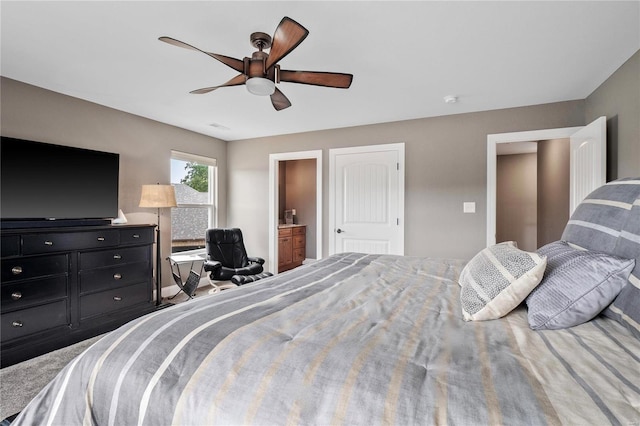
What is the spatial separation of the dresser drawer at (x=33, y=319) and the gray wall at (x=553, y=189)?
17.6 ft

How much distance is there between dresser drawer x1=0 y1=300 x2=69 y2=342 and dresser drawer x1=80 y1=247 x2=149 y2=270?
1.25ft

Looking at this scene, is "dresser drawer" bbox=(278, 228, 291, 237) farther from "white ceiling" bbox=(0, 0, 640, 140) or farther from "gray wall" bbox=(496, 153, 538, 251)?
"gray wall" bbox=(496, 153, 538, 251)

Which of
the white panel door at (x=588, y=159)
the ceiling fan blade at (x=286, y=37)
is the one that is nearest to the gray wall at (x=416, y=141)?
the white panel door at (x=588, y=159)

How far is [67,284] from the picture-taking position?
275cm

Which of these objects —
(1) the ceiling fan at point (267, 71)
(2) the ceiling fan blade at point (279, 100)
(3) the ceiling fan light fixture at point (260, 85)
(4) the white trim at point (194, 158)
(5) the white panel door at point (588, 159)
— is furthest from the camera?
(4) the white trim at point (194, 158)

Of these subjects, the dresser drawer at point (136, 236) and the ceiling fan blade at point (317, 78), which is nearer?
the ceiling fan blade at point (317, 78)

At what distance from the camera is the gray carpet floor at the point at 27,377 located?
194 cm

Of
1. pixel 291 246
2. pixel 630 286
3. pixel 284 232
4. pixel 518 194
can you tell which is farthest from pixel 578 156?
pixel 291 246

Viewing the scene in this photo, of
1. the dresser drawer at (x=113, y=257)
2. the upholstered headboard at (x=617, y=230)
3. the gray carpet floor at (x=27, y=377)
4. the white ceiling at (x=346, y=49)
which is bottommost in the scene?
the gray carpet floor at (x=27, y=377)

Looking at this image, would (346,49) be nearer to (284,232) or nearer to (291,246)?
(284,232)

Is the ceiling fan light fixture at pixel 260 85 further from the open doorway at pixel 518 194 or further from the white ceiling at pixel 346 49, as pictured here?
the open doorway at pixel 518 194

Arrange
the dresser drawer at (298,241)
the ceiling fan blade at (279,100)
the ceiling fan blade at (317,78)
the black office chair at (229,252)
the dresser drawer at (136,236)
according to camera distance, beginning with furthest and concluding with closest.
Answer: the dresser drawer at (298,241) → the black office chair at (229,252) → the dresser drawer at (136,236) → the ceiling fan blade at (279,100) → the ceiling fan blade at (317,78)

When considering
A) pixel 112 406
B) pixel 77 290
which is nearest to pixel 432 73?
pixel 112 406

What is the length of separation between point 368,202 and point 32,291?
3.69 m
